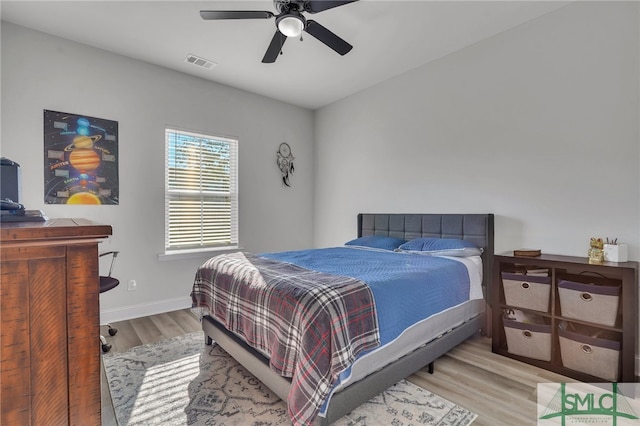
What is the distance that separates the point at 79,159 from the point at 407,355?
11.6ft

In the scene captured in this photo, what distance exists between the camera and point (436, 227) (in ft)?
11.3

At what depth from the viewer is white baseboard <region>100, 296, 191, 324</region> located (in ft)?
10.7

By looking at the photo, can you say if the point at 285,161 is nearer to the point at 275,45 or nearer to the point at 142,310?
the point at 275,45

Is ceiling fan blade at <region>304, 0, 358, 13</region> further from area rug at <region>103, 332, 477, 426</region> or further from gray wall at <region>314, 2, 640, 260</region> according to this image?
area rug at <region>103, 332, 477, 426</region>

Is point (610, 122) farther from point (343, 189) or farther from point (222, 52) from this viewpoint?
point (222, 52)

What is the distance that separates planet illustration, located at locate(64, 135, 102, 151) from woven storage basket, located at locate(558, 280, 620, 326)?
445 cm

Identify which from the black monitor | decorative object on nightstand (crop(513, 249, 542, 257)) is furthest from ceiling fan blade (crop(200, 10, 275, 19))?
decorative object on nightstand (crop(513, 249, 542, 257))

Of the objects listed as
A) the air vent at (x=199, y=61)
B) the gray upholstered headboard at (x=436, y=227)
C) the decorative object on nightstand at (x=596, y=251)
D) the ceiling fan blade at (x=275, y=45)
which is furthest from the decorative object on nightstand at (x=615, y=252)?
the air vent at (x=199, y=61)

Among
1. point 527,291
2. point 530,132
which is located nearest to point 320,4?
point 530,132

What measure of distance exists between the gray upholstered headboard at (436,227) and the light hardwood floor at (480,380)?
0.81 metres

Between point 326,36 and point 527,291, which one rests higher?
point 326,36

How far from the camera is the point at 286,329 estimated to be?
1685 millimetres

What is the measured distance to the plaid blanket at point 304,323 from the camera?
59.6 inches

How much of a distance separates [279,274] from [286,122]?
331 cm
